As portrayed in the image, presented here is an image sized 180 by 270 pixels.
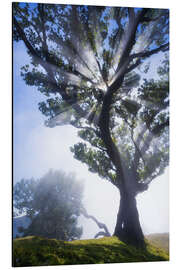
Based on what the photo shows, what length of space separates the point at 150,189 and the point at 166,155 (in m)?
0.49

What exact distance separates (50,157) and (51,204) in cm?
53

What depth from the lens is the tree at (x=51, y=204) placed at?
9.45 ft

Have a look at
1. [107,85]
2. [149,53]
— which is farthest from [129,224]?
[149,53]

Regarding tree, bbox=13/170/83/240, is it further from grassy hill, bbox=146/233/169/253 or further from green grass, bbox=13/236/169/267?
grassy hill, bbox=146/233/169/253

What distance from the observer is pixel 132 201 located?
326cm

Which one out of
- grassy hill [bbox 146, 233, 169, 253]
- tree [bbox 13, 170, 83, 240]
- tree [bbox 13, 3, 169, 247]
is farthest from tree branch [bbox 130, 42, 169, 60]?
grassy hill [bbox 146, 233, 169, 253]

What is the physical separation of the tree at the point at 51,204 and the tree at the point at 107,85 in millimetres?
371

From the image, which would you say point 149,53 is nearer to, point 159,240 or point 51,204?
point 51,204

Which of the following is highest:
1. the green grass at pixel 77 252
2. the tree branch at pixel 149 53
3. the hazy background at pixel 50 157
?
the tree branch at pixel 149 53

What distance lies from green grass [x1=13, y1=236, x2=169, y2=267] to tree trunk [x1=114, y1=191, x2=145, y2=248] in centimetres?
8

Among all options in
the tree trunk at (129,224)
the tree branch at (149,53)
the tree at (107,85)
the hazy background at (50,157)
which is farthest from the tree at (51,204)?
the tree branch at (149,53)

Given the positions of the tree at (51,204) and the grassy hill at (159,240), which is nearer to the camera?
the tree at (51,204)
